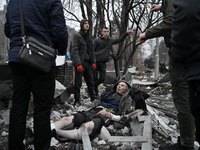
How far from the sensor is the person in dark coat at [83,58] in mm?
4770

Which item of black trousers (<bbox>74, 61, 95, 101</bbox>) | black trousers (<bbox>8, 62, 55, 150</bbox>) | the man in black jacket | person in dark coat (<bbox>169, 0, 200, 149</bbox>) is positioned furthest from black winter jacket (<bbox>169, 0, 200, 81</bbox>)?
the man in black jacket

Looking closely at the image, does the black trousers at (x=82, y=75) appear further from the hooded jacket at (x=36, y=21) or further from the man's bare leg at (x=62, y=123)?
the hooded jacket at (x=36, y=21)

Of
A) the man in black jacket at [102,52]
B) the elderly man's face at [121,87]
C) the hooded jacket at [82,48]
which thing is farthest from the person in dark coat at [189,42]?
the man in black jacket at [102,52]

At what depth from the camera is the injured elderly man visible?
2.83 meters

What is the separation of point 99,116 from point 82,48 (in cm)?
223

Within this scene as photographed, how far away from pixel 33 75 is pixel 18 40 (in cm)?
40

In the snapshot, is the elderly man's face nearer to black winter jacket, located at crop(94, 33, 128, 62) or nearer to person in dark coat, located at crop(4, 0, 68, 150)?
black winter jacket, located at crop(94, 33, 128, 62)

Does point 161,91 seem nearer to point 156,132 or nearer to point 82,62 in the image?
point 82,62

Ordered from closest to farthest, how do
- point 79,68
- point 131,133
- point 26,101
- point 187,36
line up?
point 187,36, point 26,101, point 131,133, point 79,68

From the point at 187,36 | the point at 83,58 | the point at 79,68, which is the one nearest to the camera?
the point at 187,36

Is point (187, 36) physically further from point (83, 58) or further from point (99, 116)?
point (83, 58)

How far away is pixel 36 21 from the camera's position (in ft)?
6.44

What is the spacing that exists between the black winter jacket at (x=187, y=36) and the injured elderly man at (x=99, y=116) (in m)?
2.02

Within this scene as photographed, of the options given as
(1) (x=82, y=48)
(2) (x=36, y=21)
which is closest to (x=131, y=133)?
(2) (x=36, y=21)
